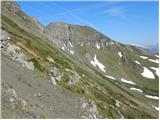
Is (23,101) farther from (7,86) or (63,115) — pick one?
(63,115)

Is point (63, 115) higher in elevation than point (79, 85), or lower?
lower

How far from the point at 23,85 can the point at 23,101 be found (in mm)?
6362

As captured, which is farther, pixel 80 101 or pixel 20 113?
pixel 80 101

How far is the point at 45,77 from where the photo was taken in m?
54.3

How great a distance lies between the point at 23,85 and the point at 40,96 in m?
2.92

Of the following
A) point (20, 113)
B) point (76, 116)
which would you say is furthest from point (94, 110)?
point (20, 113)

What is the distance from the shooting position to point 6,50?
169 ft

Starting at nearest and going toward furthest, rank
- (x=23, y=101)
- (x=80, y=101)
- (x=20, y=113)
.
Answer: (x=20, y=113) < (x=23, y=101) < (x=80, y=101)

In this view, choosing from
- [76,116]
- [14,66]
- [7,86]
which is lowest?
[76,116]

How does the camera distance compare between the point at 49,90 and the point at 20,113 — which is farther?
the point at 49,90

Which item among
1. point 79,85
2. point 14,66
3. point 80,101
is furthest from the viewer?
point 79,85

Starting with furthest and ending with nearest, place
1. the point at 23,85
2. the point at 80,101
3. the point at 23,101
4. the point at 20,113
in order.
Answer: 1. the point at 80,101
2. the point at 23,85
3. the point at 23,101
4. the point at 20,113

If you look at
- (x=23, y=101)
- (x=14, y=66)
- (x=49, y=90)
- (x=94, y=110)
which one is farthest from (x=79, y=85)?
(x=23, y=101)

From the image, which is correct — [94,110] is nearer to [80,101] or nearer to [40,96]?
[80,101]
